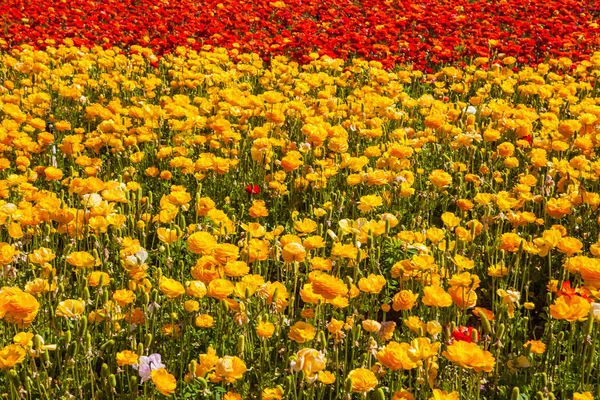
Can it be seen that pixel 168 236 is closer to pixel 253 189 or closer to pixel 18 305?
pixel 18 305

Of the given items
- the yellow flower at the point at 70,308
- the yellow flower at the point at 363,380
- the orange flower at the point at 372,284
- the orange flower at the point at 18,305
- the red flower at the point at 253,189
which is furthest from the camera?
the red flower at the point at 253,189

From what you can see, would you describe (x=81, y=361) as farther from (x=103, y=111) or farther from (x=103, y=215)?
(x=103, y=111)

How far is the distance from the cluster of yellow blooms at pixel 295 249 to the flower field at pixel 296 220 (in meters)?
0.02

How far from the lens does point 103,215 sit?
10.4 ft

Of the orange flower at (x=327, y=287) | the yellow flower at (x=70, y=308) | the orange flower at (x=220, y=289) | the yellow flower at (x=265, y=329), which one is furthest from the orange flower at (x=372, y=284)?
the yellow flower at (x=70, y=308)

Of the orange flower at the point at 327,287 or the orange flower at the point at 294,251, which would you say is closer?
the orange flower at the point at 327,287

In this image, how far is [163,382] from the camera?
7.45ft

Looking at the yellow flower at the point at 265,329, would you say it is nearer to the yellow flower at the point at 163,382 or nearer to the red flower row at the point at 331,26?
the yellow flower at the point at 163,382

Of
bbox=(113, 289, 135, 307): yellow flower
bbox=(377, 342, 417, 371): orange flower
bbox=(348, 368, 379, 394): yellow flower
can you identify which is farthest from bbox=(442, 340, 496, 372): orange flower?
bbox=(113, 289, 135, 307): yellow flower

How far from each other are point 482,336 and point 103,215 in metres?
1.69

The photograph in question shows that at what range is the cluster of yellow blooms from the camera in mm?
2502

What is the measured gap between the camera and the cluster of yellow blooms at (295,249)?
250 centimetres

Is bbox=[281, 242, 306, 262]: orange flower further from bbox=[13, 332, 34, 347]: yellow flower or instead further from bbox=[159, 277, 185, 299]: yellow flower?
bbox=[13, 332, 34, 347]: yellow flower

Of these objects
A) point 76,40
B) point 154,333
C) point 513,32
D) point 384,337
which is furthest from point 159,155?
point 513,32
